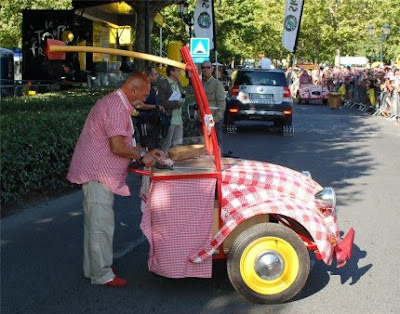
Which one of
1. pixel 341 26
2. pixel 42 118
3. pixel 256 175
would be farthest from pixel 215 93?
pixel 341 26

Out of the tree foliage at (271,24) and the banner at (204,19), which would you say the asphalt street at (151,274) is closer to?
the banner at (204,19)

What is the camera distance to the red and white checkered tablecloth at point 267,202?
4645mm

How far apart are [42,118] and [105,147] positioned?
13.5 ft

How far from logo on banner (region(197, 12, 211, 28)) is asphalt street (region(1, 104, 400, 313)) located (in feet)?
43.4

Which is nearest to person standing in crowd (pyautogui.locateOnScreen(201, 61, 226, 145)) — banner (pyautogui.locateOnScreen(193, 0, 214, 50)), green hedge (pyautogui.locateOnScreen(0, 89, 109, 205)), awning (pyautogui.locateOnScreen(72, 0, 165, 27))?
green hedge (pyautogui.locateOnScreen(0, 89, 109, 205))

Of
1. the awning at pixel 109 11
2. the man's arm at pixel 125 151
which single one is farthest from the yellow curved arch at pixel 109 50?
the awning at pixel 109 11

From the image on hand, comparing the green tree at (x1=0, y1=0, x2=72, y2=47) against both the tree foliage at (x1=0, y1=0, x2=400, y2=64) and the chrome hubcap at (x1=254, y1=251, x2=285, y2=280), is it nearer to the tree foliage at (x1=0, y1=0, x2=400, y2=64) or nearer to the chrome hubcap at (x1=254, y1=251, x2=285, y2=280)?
the tree foliage at (x1=0, y1=0, x2=400, y2=64)

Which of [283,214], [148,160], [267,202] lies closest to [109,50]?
[148,160]

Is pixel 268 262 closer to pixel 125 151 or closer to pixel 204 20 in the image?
pixel 125 151

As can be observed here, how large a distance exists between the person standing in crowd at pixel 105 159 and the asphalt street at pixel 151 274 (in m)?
0.38

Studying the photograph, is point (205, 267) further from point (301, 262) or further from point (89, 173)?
point (89, 173)

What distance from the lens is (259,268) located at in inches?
183

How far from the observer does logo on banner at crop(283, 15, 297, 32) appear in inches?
992

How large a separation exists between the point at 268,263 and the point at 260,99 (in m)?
13.6
